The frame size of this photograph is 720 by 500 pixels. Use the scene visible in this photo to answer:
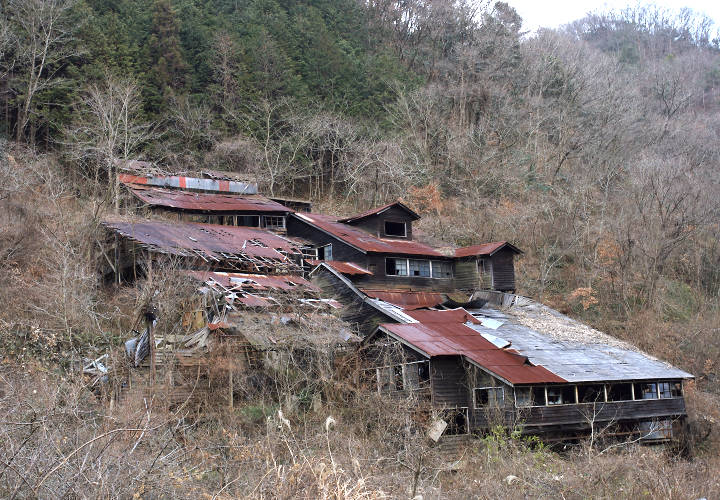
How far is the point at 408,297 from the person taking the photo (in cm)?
2752

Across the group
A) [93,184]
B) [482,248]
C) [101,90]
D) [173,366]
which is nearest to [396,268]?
[482,248]

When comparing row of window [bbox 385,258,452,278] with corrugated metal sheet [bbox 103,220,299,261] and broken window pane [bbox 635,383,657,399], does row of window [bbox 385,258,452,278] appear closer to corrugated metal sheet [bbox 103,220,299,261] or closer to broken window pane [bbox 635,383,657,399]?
corrugated metal sheet [bbox 103,220,299,261]

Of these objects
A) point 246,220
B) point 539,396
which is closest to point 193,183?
point 246,220

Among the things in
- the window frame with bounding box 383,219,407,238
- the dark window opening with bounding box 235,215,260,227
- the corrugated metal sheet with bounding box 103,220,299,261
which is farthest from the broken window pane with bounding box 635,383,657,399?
the dark window opening with bounding box 235,215,260,227

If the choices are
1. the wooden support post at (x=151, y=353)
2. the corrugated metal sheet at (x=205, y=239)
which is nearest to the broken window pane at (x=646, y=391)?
the corrugated metal sheet at (x=205, y=239)

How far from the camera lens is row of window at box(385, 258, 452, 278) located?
2873cm

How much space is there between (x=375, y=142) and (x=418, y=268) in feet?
44.7

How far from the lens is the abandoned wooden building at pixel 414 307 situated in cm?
1980

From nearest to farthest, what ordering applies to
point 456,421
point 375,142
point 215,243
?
1. point 456,421
2. point 215,243
3. point 375,142

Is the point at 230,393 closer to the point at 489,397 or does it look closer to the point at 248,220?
the point at 489,397

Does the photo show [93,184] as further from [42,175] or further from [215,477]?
[215,477]

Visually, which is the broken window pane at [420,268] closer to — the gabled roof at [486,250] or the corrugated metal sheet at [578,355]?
the gabled roof at [486,250]

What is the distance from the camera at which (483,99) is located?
4588cm

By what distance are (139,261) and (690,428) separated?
21.3 meters
